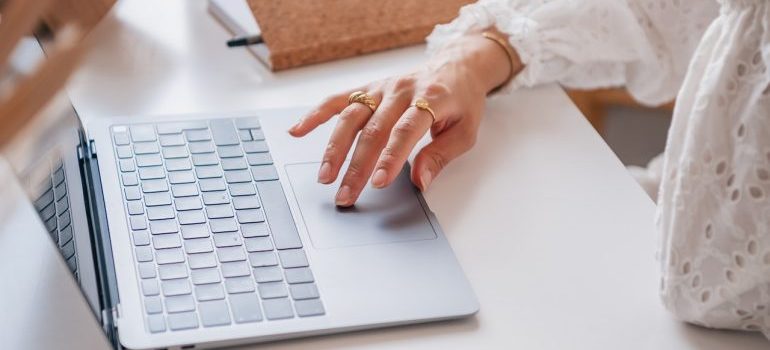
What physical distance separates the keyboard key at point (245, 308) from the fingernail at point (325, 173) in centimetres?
18

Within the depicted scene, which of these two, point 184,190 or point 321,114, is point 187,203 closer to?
point 184,190

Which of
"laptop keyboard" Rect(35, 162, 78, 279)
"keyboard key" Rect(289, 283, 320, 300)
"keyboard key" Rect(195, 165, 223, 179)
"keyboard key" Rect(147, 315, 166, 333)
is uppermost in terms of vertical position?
"laptop keyboard" Rect(35, 162, 78, 279)

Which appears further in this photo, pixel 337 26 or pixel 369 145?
pixel 337 26

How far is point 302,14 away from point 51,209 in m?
0.46

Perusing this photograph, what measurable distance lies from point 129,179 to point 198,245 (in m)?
0.13

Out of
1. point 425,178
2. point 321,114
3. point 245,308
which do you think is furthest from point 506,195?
point 245,308

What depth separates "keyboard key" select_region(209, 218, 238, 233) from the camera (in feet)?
2.70

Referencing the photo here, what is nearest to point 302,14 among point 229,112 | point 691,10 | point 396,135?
point 229,112

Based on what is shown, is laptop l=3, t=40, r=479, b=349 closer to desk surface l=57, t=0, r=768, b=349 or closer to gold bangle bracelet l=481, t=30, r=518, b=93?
desk surface l=57, t=0, r=768, b=349

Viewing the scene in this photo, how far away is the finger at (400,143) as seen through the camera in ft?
2.88

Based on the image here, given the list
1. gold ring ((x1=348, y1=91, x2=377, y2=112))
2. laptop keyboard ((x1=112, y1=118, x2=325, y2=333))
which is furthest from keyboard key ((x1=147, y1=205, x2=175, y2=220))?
gold ring ((x1=348, y1=91, x2=377, y2=112))

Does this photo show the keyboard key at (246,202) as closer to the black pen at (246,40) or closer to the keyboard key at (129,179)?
the keyboard key at (129,179)

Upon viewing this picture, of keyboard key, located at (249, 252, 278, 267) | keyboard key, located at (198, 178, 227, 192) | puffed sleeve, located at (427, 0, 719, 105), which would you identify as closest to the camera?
keyboard key, located at (249, 252, 278, 267)

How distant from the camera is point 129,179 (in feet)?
2.92
